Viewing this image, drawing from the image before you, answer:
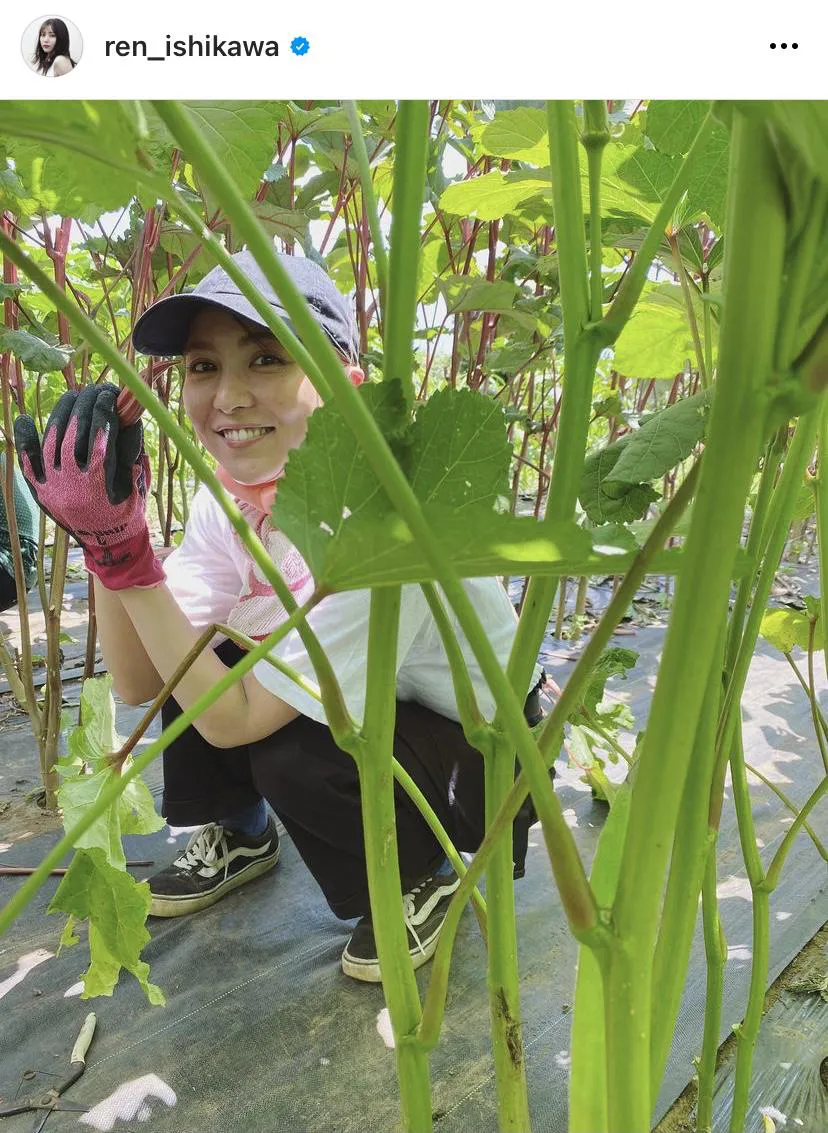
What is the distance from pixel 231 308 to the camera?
99 cm

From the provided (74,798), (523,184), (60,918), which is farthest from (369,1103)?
(523,184)

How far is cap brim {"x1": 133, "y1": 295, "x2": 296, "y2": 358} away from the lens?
1004 mm

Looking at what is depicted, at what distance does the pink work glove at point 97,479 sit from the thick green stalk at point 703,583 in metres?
0.87

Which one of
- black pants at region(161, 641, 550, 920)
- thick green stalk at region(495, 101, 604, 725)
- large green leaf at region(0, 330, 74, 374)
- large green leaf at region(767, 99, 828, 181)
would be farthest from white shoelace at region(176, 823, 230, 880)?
large green leaf at region(767, 99, 828, 181)

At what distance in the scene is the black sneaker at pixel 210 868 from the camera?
1.36 metres

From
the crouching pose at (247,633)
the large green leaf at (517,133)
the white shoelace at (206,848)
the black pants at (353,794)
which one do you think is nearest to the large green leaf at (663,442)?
the large green leaf at (517,133)

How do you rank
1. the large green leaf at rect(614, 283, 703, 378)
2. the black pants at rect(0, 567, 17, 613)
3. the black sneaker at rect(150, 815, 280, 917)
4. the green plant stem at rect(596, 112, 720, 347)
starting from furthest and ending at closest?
the black pants at rect(0, 567, 17, 613) < the black sneaker at rect(150, 815, 280, 917) < the large green leaf at rect(614, 283, 703, 378) < the green plant stem at rect(596, 112, 720, 347)

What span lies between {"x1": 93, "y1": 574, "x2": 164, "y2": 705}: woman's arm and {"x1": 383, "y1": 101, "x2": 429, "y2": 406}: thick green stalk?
41.4 inches

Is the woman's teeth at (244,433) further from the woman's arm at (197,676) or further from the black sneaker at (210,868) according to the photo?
the black sneaker at (210,868)

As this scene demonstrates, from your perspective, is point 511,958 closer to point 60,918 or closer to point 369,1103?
point 369,1103

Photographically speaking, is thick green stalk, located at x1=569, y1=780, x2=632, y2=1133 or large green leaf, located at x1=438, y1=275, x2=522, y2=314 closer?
thick green stalk, located at x1=569, y1=780, x2=632, y2=1133

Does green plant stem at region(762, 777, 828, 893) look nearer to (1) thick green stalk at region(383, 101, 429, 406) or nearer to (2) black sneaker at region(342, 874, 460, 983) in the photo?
(1) thick green stalk at region(383, 101, 429, 406)

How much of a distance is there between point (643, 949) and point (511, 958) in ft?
0.43
